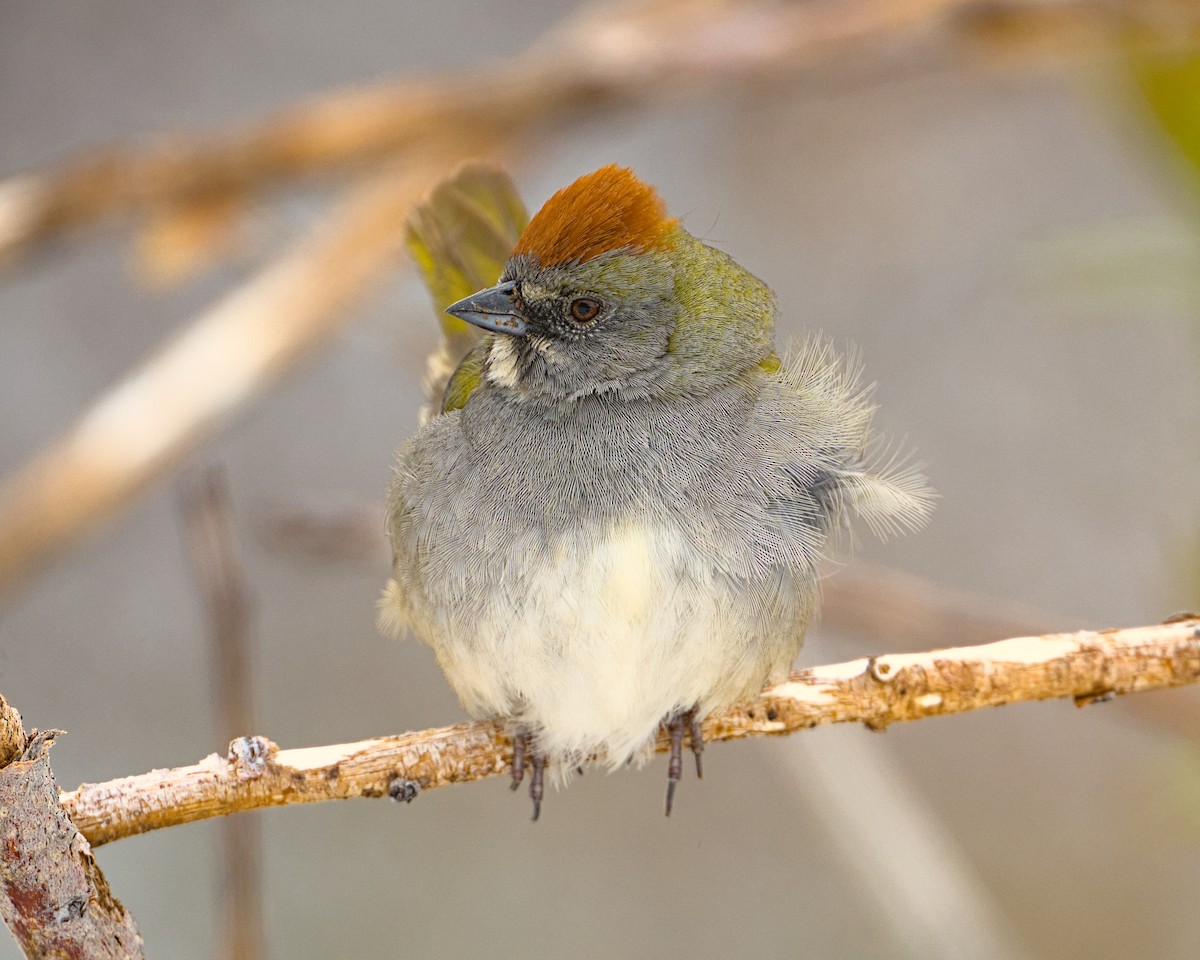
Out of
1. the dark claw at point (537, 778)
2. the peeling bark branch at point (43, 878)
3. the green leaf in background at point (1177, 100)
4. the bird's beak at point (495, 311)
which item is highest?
the green leaf in background at point (1177, 100)

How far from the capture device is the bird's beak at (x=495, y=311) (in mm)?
2480

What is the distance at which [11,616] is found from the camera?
14.4ft

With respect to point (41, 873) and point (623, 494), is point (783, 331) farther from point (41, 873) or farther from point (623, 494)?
point (41, 873)

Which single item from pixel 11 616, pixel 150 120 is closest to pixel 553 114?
pixel 150 120

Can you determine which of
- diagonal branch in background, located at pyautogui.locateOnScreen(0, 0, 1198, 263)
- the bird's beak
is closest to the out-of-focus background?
diagonal branch in background, located at pyautogui.locateOnScreen(0, 0, 1198, 263)

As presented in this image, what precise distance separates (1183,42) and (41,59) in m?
3.73

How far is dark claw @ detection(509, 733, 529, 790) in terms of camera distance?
2404 mm

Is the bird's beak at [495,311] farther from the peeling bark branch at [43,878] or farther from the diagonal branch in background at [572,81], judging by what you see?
the diagonal branch in background at [572,81]

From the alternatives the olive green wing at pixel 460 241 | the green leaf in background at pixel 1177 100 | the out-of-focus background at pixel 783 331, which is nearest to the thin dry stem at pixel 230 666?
the olive green wing at pixel 460 241

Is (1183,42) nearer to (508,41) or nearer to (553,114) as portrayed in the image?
(553,114)

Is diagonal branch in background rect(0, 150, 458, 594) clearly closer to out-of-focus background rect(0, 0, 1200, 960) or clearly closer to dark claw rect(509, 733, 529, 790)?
out-of-focus background rect(0, 0, 1200, 960)

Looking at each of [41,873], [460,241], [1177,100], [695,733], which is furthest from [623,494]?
[1177,100]

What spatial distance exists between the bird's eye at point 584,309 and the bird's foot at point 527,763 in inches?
30.7

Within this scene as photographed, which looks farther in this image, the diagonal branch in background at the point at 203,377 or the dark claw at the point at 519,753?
the diagonal branch in background at the point at 203,377
